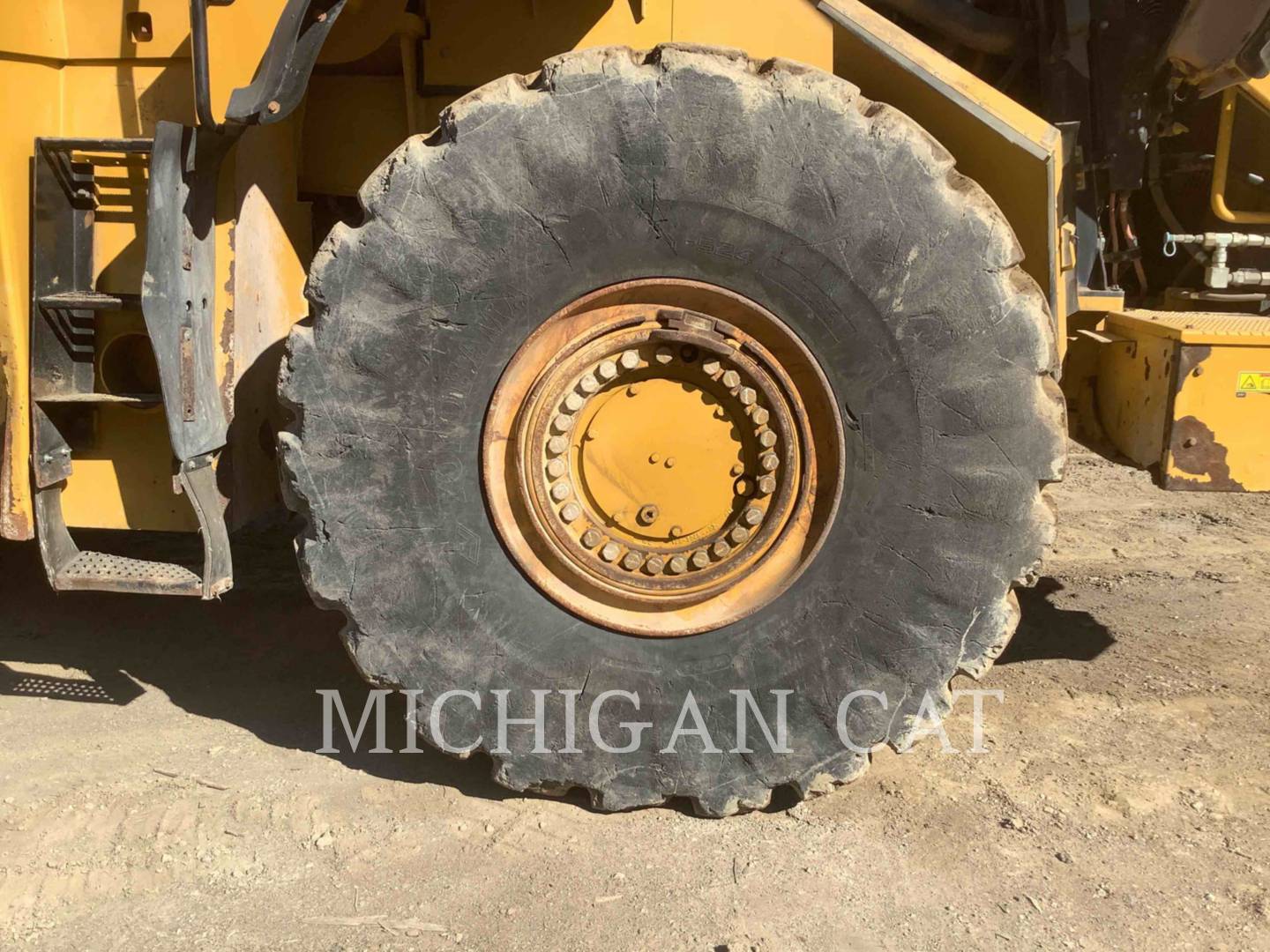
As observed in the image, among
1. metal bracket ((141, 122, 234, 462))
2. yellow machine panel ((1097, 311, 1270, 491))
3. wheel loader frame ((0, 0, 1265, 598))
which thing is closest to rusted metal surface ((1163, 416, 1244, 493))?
yellow machine panel ((1097, 311, 1270, 491))

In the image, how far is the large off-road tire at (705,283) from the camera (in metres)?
2.42

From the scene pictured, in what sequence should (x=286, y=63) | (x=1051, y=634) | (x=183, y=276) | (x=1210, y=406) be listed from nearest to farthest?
(x=286, y=63) < (x=183, y=276) < (x=1210, y=406) < (x=1051, y=634)

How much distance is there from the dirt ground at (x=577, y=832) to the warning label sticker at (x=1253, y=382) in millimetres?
1073

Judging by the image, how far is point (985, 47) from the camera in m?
3.60

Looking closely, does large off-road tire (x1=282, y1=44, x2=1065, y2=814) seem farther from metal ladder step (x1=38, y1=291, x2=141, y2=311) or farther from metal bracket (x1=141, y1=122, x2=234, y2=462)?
metal ladder step (x1=38, y1=291, x2=141, y2=311)

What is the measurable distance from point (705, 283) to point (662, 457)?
17.5 inches

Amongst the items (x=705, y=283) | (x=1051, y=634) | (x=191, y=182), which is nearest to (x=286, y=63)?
(x=191, y=182)

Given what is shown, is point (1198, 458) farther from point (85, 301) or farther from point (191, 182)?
point (85, 301)

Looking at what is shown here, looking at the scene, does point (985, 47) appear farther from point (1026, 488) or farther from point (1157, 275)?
point (1026, 488)

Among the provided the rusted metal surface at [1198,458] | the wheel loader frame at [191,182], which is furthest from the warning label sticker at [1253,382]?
the wheel loader frame at [191,182]

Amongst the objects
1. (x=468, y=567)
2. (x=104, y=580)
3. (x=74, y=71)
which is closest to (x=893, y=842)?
(x=468, y=567)

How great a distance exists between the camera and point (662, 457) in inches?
103

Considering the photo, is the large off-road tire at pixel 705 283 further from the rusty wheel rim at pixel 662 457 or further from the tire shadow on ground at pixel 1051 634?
the tire shadow on ground at pixel 1051 634

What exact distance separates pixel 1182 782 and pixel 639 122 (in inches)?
90.8
